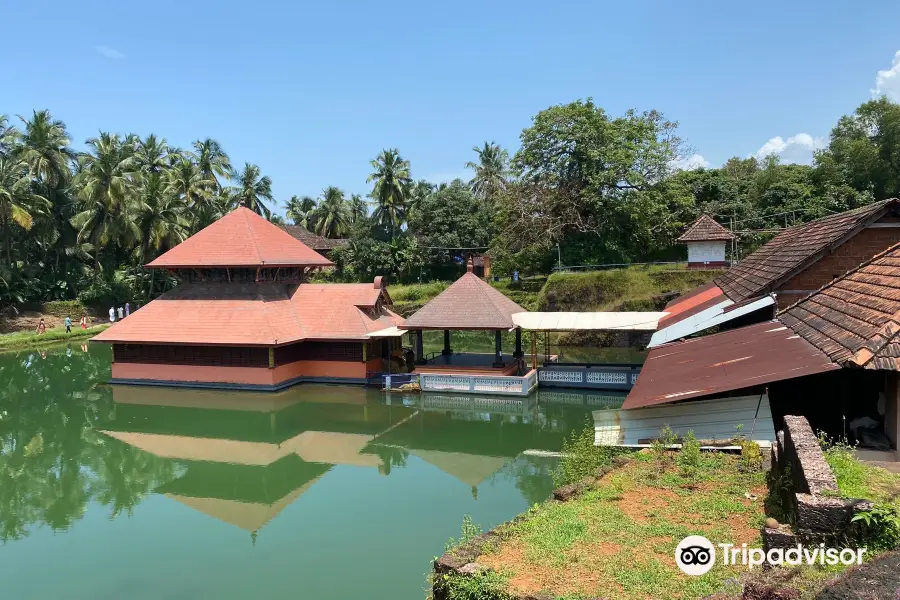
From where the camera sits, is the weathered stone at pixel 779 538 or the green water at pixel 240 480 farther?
the green water at pixel 240 480

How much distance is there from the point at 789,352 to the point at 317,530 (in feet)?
22.5

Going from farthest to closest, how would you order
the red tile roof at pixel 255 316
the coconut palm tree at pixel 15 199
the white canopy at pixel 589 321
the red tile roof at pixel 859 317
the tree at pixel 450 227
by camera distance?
the tree at pixel 450 227 < the coconut palm tree at pixel 15 199 < the red tile roof at pixel 255 316 < the white canopy at pixel 589 321 < the red tile roof at pixel 859 317

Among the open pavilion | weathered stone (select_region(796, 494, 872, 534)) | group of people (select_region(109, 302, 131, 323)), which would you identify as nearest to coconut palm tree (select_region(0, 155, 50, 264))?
group of people (select_region(109, 302, 131, 323))

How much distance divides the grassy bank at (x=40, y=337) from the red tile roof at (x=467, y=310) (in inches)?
825

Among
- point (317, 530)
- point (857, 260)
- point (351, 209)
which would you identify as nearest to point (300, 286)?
point (317, 530)

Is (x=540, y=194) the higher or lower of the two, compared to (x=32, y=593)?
higher

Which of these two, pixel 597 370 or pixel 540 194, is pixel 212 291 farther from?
pixel 540 194

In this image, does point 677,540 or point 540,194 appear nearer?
point 677,540

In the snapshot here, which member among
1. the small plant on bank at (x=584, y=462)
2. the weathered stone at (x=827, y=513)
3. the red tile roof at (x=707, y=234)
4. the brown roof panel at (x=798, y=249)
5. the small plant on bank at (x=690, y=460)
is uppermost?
the red tile roof at (x=707, y=234)

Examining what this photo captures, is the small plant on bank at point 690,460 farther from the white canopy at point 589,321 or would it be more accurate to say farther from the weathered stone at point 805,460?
the white canopy at point 589,321

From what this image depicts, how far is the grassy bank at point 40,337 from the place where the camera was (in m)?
27.8

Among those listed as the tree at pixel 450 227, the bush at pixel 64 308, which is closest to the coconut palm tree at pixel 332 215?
the tree at pixel 450 227

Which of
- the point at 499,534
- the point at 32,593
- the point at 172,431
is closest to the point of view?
the point at 499,534

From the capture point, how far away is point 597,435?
8812 millimetres
